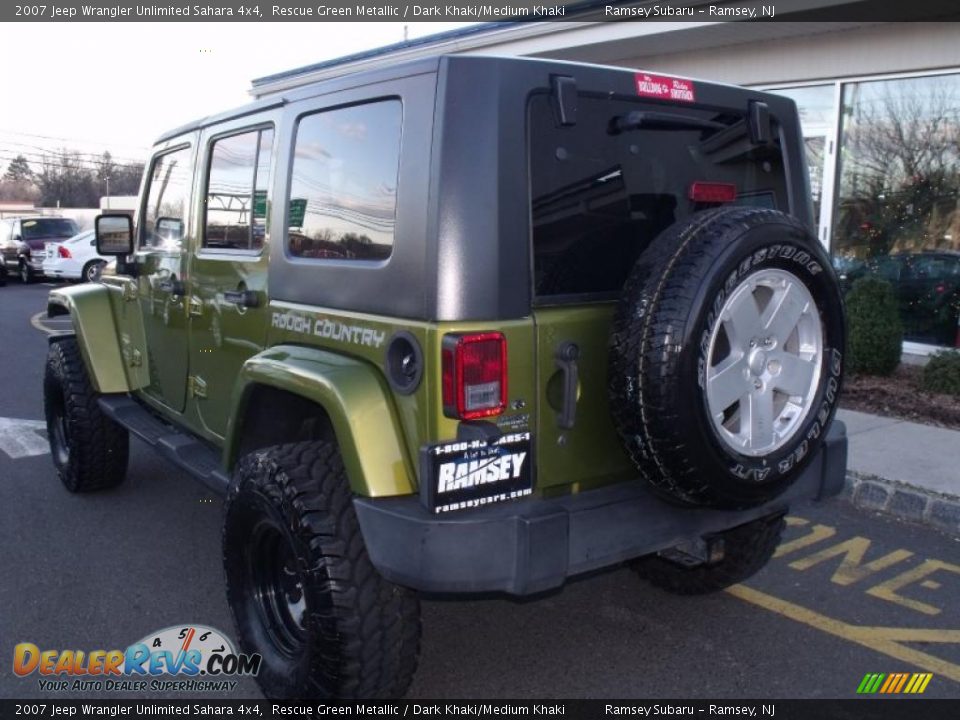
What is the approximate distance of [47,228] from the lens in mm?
23531

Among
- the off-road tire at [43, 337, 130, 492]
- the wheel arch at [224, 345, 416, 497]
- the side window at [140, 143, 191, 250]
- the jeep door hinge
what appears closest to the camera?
the wheel arch at [224, 345, 416, 497]

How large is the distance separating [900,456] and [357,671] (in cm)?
451

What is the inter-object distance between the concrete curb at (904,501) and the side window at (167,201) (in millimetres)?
4009

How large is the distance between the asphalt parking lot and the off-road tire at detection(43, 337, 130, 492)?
0.20 meters

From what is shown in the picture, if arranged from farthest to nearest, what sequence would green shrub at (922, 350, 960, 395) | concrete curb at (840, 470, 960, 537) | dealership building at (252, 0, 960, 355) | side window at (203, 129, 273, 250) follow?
1. dealership building at (252, 0, 960, 355)
2. green shrub at (922, 350, 960, 395)
3. concrete curb at (840, 470, 960, 537)
4. side window at (203, 129, 273, 250)

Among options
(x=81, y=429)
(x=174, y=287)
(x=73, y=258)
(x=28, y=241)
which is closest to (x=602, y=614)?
(x=174, y=287)

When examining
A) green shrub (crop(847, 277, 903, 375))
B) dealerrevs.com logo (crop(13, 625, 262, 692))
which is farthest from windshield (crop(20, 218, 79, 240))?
dealerrevs.com logo (crop(13, 625, 262, 692))

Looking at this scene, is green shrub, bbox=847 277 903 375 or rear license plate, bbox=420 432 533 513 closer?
rear license plate, bbox=420 432 533 513

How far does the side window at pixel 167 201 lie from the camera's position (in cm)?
437

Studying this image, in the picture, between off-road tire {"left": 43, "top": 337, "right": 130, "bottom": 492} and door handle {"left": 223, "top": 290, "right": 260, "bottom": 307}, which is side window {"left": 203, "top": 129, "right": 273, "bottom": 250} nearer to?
door handle {"left": 223, "top": 290, "right": 260, "bottom": 307}

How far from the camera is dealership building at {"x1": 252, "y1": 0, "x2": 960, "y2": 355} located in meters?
8.84

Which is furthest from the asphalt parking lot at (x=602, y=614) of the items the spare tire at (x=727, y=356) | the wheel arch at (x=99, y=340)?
the wheel arch at (x=99, y=340)

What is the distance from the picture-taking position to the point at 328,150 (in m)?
3.17

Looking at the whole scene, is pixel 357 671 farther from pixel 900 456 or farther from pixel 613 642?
pixel 900 456
